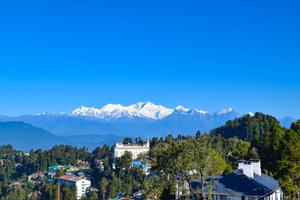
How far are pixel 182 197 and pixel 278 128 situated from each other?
65.6ft

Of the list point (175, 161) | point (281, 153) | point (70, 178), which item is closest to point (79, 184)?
point (70, 178)

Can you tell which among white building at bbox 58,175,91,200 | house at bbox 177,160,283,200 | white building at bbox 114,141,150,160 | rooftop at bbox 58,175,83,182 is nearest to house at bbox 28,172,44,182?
rooftop at bbox 58,175,83,182

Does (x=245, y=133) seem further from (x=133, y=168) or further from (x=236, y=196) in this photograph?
(x=236, y=196)

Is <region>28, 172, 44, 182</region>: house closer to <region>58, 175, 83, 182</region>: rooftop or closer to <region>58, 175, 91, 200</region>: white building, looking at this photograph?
<region>58, 175, 83, 182</region>: rooftop

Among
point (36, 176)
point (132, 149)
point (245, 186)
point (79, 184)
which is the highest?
point (132, 149)

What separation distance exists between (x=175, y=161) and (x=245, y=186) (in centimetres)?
627

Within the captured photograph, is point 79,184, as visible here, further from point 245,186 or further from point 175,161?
point 175,161

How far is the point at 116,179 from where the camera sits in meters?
Answer: 93.6

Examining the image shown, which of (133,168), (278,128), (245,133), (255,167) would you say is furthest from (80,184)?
(255,167)

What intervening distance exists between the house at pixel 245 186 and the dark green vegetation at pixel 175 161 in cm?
85

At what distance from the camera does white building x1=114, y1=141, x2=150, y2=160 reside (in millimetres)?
134175

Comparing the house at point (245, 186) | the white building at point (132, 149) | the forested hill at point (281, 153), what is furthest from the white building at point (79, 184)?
the house at point (245, 186)

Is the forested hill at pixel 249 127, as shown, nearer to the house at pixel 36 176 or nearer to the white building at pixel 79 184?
the white building at pixel 79 184

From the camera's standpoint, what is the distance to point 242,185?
91.1ft
